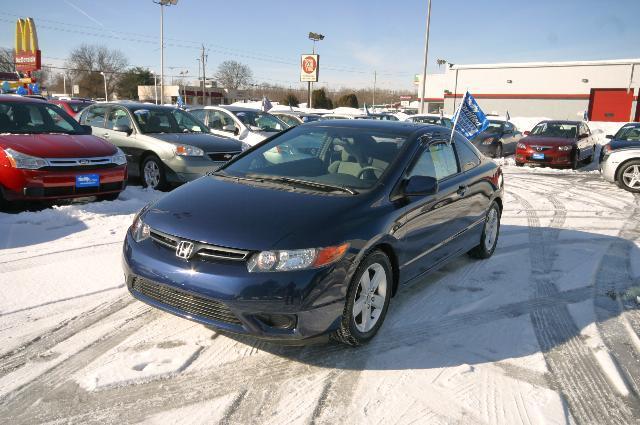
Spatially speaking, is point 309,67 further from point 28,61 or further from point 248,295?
point 248,295

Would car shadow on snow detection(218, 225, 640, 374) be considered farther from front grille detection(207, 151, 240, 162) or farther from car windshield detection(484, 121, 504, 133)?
car windshield detection(484, 121, 504, 133)

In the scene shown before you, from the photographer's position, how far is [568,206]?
372 inches

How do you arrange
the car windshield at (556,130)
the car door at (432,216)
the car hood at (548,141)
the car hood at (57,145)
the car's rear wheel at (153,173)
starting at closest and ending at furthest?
the car door at (432,216) → the car hood at (57,145) → the car's rear wheel at (153,173) → the car hood at (548,141) → the car windshield at (556,130)

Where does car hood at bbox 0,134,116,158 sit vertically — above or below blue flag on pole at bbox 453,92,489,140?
below

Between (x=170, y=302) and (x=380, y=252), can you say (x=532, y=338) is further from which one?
(x=170, y=302)

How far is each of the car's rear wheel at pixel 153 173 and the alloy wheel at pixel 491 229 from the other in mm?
5387

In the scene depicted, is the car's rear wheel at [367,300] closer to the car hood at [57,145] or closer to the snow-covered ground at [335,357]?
the snow-covered ground at [335,357]

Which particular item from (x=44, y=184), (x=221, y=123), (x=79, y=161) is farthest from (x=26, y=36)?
(x=44, y=184)

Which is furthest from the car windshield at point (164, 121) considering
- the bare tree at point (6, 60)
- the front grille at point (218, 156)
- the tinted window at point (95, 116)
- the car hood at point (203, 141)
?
the bare tree at point (6, 60)

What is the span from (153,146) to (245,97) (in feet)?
293

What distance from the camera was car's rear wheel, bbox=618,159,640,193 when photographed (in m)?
11.3

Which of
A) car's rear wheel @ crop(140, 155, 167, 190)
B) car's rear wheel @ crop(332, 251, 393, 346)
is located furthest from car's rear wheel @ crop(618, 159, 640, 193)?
car's rear wheel @ crop(332, 251, 393, 346)

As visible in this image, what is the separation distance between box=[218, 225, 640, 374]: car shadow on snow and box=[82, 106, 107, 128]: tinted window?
7336 mm

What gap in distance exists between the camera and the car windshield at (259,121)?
499 inches
